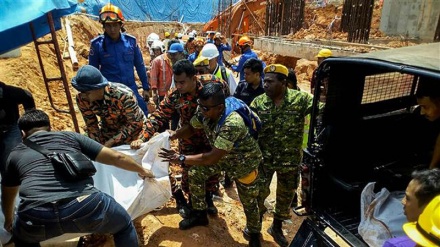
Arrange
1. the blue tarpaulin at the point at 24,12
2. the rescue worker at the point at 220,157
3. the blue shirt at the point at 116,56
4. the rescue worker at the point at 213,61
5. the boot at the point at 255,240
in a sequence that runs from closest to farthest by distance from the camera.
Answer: the rescue worker at the point at 220,157, the blue tarpaulin at the point at 24,12, the boot at the point at 255,240, the blue shirt at the point at 116,56, the rescue worker at the point at 213,61

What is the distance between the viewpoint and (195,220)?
144 inches

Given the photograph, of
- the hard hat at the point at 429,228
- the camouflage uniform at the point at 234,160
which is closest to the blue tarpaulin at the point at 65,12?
the camouflage uniform at the point at 234,160

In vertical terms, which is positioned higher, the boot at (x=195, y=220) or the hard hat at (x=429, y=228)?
the hard hat at (x=429, y=228)

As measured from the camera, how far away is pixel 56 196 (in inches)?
87.6

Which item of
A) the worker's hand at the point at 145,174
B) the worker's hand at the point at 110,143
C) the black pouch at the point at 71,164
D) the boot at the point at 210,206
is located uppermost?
the black pouch at the point at 71,164

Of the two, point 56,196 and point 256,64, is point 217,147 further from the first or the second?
point 256,64

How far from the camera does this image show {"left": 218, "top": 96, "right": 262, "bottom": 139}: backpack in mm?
2945

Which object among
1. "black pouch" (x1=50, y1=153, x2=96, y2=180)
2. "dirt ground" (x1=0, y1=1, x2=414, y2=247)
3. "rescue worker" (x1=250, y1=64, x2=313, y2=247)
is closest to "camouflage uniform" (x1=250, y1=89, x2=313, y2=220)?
"rescue worker" (x1=250, y1=64, x2=313, y2=247)

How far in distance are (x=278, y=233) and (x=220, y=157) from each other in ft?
4.66

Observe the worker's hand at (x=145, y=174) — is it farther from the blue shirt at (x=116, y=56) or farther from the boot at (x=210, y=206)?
the blue shirt at (x=116, y=56)

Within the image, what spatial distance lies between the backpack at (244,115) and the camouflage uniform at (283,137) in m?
0.24

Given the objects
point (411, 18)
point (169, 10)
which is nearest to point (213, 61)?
point (411, 18)

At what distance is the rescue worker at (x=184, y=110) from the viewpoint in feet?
10.8

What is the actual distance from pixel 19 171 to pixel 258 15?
24295 mm
